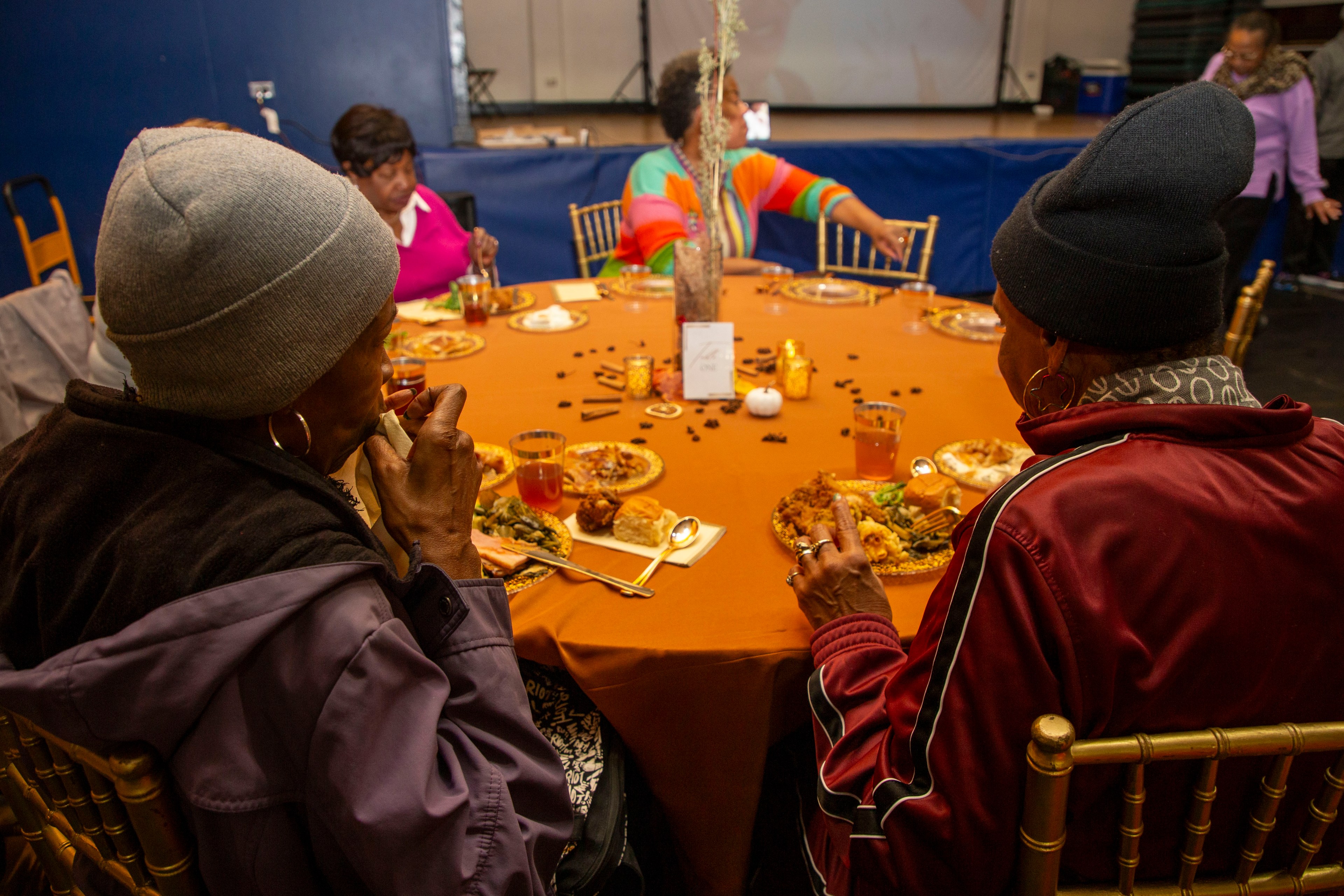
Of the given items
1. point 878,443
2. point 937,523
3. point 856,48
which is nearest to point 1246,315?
point 878,443

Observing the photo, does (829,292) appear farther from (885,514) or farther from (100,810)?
(100,810)

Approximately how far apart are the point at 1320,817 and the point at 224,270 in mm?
1301

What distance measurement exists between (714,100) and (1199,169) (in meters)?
1.44

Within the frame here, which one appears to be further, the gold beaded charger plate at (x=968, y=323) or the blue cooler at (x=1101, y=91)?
the blue cooler at (x=1101, y=91)

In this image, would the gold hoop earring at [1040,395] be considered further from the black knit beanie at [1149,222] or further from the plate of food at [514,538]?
the plate of food at [514,538]

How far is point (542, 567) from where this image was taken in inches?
53.3

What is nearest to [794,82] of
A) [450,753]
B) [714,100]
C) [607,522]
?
[714,100]

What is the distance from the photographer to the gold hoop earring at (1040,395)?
1043mm

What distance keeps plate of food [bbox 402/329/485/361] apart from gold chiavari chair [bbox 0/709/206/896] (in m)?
1.54

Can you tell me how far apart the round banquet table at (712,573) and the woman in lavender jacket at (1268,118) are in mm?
3833

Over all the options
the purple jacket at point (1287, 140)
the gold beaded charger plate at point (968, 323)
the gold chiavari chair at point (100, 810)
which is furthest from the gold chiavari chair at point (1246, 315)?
the purple jacket at point (1287, 140)

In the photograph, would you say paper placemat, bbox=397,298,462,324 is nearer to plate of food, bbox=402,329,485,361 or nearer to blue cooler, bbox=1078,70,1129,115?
plate of food, bbox=402,329,485,361

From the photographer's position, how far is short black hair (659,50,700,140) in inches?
139

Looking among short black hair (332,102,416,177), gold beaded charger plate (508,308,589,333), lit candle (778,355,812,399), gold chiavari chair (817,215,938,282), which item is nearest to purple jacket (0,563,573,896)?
lit candle (778,355,812,399)
